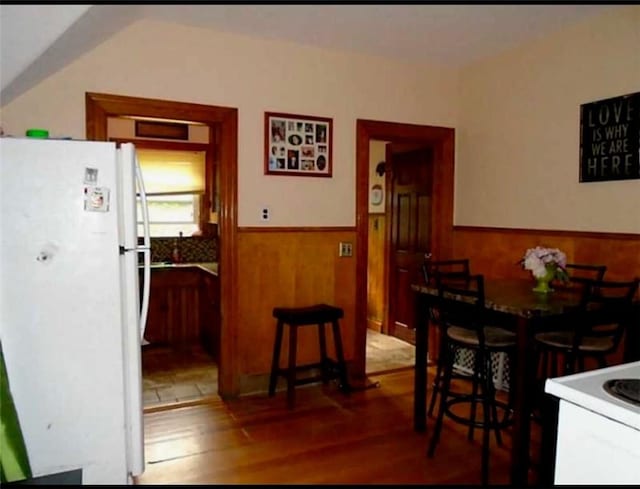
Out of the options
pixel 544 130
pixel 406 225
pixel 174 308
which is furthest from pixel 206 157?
pixel 544 130

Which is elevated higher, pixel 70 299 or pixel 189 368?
pixel 70 299

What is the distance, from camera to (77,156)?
2008mm

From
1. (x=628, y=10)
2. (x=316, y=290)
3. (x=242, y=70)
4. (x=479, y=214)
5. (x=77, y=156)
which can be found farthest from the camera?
(x=479, y=214)

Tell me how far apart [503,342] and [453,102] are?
8.19ft

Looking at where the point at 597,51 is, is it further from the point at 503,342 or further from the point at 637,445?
the point at 637,445

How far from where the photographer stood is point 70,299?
203 cm

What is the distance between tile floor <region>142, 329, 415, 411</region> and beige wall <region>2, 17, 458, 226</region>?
4.49 ft

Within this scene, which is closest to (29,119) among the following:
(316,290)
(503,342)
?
(316,290)

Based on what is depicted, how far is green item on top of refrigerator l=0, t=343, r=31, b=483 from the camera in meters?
1.85

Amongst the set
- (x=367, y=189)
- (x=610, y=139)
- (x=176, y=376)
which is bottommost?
(x=176, y=376)

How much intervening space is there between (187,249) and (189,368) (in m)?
1.43

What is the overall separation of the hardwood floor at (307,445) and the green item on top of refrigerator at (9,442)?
2.19 ft

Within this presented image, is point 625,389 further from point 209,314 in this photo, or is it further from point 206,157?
point 206,157

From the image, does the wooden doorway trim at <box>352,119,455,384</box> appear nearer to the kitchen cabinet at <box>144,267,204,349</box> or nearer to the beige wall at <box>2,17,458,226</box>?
the beige wall at <box>2,17,458,226</box>
